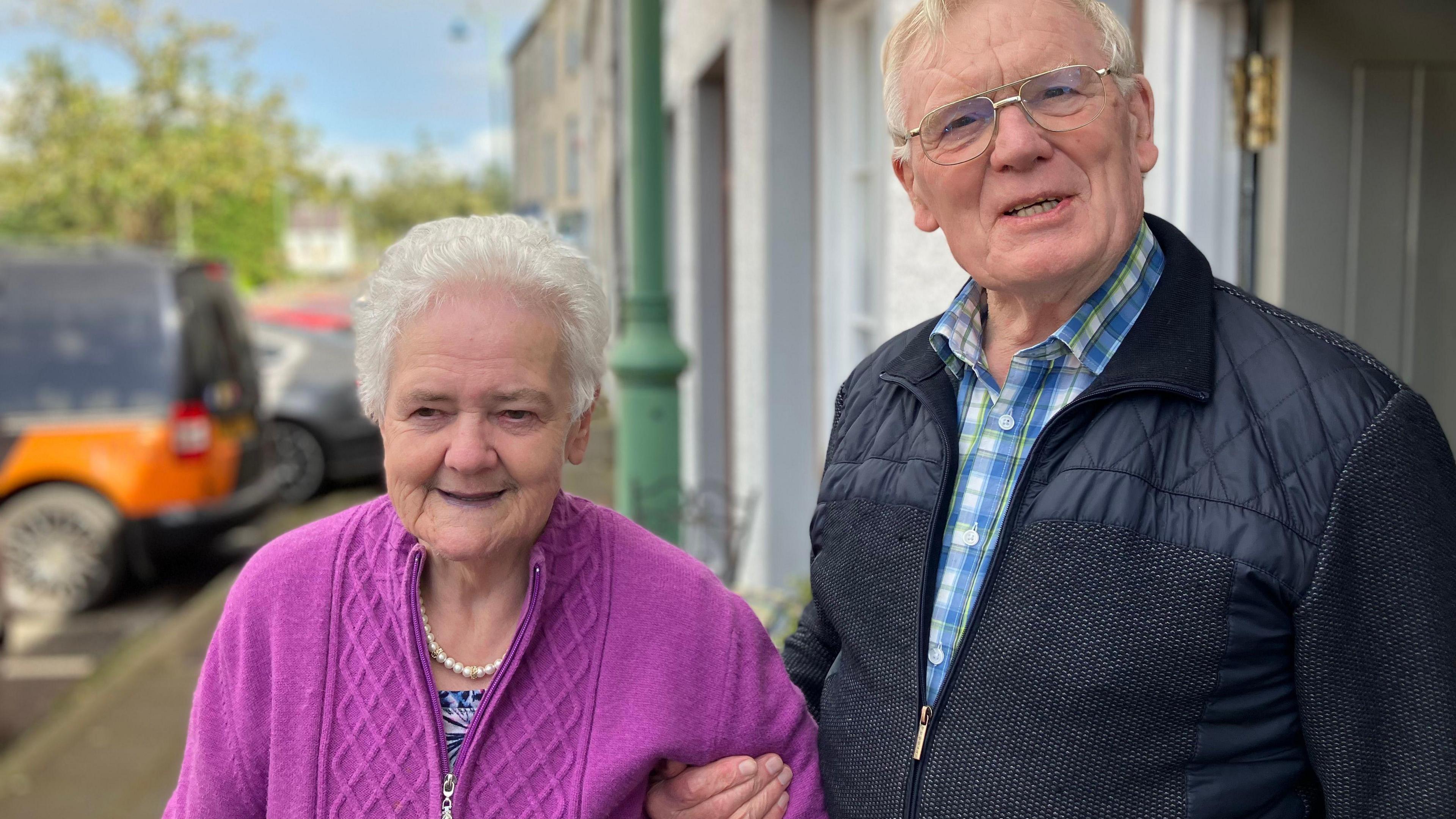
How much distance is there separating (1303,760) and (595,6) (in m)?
12.2

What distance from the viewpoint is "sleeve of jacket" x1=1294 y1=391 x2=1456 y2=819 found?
1216 mm

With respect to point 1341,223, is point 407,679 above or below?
below

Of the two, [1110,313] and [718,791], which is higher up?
[1110,313]

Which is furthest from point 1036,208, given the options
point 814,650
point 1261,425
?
point 814,650

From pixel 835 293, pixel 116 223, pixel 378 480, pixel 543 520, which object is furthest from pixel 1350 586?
pixel 116 223

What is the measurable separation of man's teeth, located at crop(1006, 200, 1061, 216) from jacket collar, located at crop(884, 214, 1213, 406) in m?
0.14

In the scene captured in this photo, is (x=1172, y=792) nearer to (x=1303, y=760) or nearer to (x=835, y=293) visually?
(x=1303, y=760)

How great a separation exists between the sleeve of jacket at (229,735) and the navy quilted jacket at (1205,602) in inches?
29.2

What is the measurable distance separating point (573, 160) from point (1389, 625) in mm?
19292

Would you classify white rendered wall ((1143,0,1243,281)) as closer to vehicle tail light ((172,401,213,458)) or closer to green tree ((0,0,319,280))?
vehicle tail light ((172,401,213,458))

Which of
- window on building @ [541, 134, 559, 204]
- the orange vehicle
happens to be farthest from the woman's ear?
window on building @ [541, 134, 559, 204]

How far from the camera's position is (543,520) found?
1.53 metres

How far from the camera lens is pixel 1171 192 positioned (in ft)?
7.61

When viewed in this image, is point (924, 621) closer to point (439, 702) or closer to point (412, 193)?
point (439, 702)
